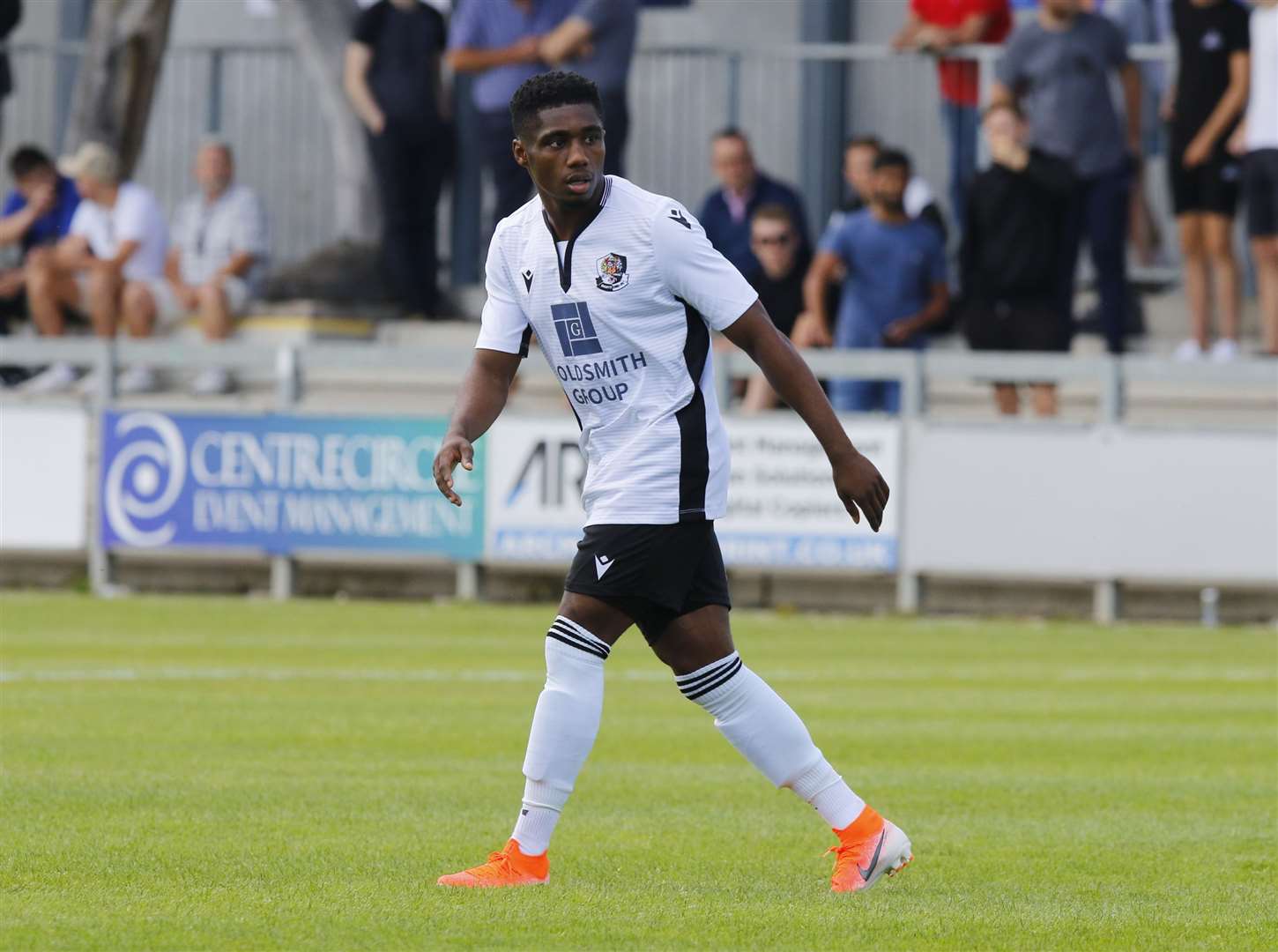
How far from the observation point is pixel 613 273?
6.51 m

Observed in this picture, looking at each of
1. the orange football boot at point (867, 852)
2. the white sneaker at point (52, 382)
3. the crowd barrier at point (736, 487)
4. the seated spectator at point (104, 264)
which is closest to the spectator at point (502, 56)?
the crowd barrier at point (736, 487)

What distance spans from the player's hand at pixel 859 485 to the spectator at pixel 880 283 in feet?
37.4

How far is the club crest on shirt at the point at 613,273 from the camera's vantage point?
6.51 meters

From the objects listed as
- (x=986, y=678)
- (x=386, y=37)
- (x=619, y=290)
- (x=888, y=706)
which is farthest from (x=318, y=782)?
(x=386, y=37)

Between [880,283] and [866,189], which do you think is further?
[880,283]

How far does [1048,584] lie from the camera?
57.0 ft

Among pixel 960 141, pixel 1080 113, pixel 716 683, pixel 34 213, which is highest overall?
pixel 1080 113

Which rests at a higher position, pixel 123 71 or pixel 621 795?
pixel 123 71

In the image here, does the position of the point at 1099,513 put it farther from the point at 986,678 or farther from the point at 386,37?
the point at 386,37

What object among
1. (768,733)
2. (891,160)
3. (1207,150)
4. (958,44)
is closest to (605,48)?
(891,160)

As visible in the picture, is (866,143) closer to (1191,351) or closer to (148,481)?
(1191,351)

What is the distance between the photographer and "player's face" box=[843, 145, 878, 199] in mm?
17938

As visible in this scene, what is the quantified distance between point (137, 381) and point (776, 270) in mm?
5044

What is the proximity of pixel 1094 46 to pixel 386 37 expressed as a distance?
18.4ft
